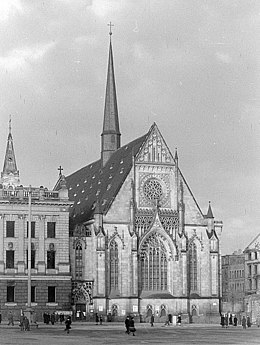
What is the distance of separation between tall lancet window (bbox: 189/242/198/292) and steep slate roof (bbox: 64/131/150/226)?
1010 centimetres

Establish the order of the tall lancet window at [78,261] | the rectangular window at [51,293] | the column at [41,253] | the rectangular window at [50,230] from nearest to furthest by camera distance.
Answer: the column at [41,253] → the rectangular window at [51,293] → the rectangular window at [50,230] → the tall lancet window at [78,261]

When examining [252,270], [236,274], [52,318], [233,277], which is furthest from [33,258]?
[233,277]

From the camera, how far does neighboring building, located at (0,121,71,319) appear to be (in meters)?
82.9

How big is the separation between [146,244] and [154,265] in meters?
2.32

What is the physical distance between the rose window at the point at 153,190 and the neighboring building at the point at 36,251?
911 centimetres

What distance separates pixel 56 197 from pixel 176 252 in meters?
13.7

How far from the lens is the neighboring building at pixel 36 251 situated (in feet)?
272

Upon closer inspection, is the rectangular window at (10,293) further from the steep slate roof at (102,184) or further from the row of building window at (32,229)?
the steep slate roof at (102,184)

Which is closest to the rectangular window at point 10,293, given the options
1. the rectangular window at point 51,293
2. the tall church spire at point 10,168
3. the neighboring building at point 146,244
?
the rectangular window at point 51,293

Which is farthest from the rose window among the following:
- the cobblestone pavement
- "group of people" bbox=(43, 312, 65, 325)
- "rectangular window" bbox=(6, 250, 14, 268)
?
the cobblestone pavement

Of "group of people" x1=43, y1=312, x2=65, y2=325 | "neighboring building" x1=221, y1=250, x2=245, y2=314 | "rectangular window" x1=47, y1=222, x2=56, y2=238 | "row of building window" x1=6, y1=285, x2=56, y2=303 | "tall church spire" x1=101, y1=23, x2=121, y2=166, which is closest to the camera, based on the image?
"group of people" x1=43, y1=312, x2=65, y2=325

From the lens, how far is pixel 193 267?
90750 millimetres

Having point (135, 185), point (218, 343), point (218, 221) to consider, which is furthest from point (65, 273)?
point (218, 343)

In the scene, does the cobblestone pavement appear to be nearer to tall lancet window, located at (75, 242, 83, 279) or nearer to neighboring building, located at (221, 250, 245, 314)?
tall lancet window, located at (75, 242, 83, 279)
